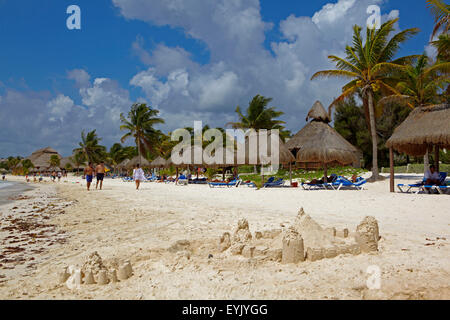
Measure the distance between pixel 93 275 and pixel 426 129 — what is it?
12.8 meters

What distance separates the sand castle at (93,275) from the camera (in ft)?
9.09

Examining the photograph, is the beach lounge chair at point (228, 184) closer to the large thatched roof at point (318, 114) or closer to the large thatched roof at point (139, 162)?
the large thatched roof at point (318, 114)

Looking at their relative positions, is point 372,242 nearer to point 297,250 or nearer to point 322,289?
point 297,250

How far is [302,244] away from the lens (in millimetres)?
3209

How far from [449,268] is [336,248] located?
105cm

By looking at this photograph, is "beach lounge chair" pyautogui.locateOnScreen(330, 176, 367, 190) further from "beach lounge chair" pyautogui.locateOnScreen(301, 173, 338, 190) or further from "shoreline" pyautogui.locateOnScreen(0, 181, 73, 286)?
"shoreline" pyautogui.locateOnScreen(0, 181, 73, 286)

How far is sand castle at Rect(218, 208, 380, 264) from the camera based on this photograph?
3.19 m

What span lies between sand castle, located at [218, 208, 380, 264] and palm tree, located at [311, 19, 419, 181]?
14.9 m

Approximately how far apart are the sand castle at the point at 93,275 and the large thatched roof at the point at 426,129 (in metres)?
12.2

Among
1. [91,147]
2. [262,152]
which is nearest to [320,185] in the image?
[262,152]

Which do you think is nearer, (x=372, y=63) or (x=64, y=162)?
(x=372, y=63)

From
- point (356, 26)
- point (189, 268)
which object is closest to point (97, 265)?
point (189, 268)

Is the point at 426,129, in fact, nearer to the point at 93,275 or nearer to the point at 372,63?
the point at 372,63

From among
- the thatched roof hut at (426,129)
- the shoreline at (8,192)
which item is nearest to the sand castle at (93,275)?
the shoreline at (8,192)
